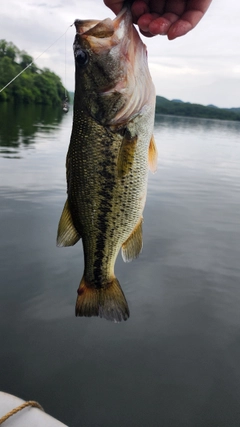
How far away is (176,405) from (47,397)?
1.50 m

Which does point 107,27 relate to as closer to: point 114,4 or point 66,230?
point 114,4

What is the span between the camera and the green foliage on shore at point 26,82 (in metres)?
77.2

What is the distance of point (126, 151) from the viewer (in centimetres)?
201

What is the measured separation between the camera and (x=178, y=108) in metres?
108

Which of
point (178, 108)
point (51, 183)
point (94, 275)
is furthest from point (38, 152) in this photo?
point (178, 108)

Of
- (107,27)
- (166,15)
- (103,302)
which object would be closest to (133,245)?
(103,302)

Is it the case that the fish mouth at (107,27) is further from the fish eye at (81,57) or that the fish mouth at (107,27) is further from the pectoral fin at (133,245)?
the pectoral fin at (133,245)

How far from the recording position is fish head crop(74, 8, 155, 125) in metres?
1.91

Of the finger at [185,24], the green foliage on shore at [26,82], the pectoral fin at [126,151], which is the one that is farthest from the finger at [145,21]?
the green foliage on shore at [26,82]

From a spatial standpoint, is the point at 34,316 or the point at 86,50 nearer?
the point at 86,50

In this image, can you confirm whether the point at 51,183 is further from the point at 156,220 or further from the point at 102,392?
the point at 102,392

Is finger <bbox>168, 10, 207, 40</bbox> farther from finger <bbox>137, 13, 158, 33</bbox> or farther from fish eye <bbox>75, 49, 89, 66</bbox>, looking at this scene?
fish eye <bbox>75, 49, 89, 66</bbox>

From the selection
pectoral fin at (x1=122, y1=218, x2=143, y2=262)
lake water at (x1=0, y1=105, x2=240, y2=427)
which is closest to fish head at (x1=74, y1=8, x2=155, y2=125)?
pectoral fin at (x1=122, y1=218, x2=143, y2=262)

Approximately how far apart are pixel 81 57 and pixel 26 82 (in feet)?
282
